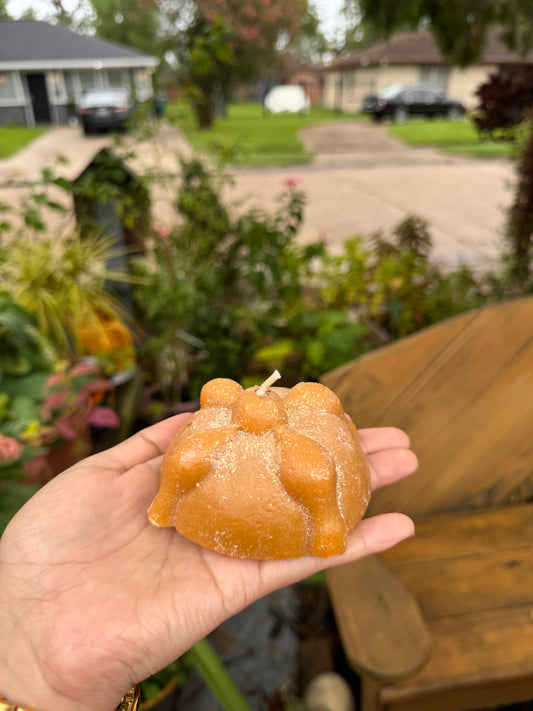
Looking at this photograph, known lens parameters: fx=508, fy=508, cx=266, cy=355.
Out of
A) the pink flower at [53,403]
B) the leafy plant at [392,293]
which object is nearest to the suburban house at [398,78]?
the leafy plant at [392,293]

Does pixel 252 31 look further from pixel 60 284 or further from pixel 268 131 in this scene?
pixel 268 131

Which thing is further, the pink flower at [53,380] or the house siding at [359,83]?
the house siding at [359,83]

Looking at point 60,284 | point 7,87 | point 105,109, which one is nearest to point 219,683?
point 60,284

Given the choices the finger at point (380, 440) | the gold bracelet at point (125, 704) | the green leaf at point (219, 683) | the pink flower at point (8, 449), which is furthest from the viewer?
the finger at point (380, 440)

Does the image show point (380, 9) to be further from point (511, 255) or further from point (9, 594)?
point (9, 594)

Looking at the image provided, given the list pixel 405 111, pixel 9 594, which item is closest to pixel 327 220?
pixel 9 594

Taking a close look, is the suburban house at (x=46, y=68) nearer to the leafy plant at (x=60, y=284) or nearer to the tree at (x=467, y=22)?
the leafy plant at (x=60, y=284)

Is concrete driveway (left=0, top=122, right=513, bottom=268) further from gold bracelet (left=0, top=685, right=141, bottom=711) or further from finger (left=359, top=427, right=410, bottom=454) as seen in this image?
gold bracelet (left=0, top=685, right=141, bottom=711)
